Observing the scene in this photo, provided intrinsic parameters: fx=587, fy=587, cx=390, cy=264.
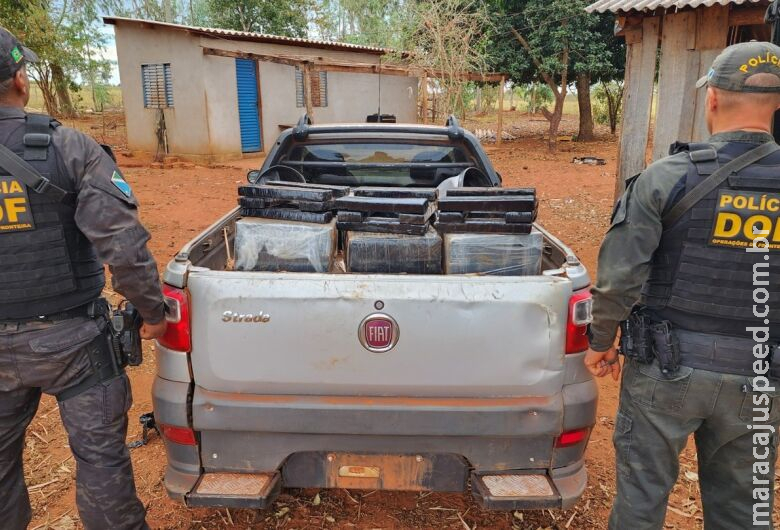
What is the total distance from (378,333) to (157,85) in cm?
1537

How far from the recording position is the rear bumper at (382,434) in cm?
226

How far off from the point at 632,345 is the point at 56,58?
2146cm

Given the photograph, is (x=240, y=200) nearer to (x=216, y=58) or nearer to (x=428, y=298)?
(x=428, y=298)

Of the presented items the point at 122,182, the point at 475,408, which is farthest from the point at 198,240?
the point at 475,408

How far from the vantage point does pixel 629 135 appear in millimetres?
7168

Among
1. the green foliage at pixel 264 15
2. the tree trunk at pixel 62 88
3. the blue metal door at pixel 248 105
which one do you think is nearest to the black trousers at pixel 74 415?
the blue metal door at pixel 248 105

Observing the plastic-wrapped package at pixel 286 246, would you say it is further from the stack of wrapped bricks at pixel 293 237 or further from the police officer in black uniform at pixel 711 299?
the police officer in black uniform at pixel 711 299

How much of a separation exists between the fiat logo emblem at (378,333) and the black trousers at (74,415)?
104 centimetres

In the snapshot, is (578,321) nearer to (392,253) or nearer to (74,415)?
(392,253)

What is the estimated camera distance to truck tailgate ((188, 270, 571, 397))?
7.20 feet

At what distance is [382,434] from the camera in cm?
228

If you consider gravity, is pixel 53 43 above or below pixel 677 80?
above

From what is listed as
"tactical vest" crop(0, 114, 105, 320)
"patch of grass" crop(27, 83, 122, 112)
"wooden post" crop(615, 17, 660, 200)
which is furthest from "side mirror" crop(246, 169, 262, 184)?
"patch of grass" crop(27, 83, 122, 112)

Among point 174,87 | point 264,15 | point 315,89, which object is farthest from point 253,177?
point 264,15
